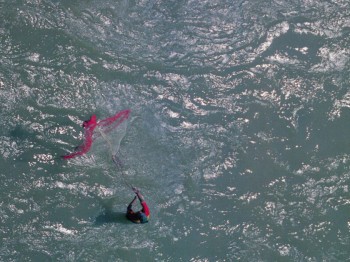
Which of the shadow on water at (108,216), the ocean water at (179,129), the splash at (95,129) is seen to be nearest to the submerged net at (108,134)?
the splash at (95,129)

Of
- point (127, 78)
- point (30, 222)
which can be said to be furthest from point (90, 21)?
point (30, 222)

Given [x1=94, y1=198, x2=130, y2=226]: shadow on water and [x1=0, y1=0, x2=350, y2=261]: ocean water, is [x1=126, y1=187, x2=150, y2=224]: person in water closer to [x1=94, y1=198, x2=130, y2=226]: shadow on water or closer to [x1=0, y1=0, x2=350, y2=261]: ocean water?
[x1=94, y1=198, x2=130, y2=226]: shadow on water

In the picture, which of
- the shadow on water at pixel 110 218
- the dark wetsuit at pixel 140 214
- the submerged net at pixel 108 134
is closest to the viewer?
the dark wetsuit at pixel 140 214

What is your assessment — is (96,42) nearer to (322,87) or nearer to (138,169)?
(138,169)

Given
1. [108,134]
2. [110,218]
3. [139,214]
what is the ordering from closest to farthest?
[139,214], [110,218], [108,134]

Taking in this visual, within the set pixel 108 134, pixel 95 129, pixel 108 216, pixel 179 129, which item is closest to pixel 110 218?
pixel 108 216

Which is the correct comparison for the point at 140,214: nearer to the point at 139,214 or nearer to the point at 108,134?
the point at 139,214

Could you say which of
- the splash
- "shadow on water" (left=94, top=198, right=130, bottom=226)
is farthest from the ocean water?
the splash

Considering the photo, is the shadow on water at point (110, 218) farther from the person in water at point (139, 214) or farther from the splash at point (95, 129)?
the splash at point (95, 129)
